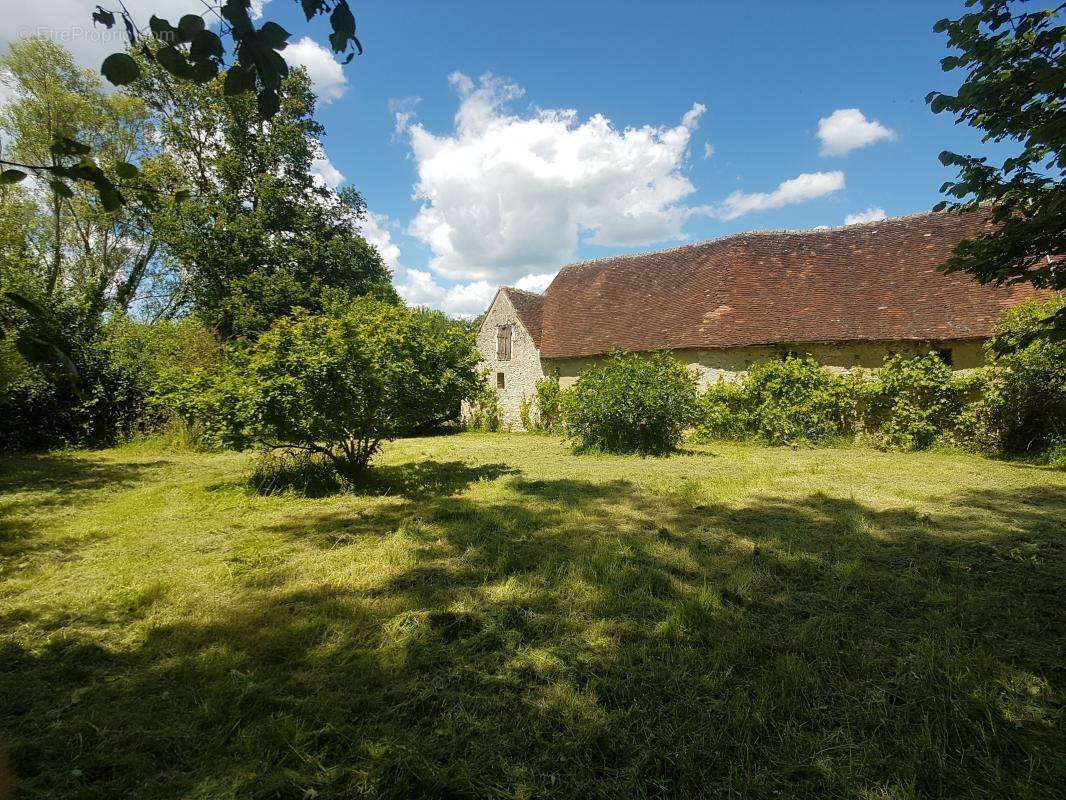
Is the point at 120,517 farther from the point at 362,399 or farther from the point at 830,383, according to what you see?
the point at 830,383

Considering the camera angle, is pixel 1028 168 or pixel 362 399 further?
pixel 362 399

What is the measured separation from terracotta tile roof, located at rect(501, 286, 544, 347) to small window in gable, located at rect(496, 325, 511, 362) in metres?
0.94

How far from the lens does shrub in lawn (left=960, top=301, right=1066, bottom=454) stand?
10906 mm

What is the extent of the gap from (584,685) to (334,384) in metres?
5.72

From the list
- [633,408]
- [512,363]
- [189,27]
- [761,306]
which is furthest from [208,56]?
[512,363]

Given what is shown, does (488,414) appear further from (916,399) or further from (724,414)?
(916,399)

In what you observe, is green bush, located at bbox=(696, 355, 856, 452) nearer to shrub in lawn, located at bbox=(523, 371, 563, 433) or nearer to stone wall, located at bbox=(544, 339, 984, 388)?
stone wall, located at bbox=(544, 339, 984, 388)

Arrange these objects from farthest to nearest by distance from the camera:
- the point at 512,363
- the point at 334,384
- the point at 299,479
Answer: the point at 512,363 → the point at 299,479 → the point at 334,384

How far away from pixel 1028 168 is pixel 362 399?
7549mm

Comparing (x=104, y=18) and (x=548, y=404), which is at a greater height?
(x=104, y=18)

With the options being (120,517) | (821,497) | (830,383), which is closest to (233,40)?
(120,517)

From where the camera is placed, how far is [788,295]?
16.8 meters

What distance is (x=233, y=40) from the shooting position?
6.41ft

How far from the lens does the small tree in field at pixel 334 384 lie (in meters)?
7.04
